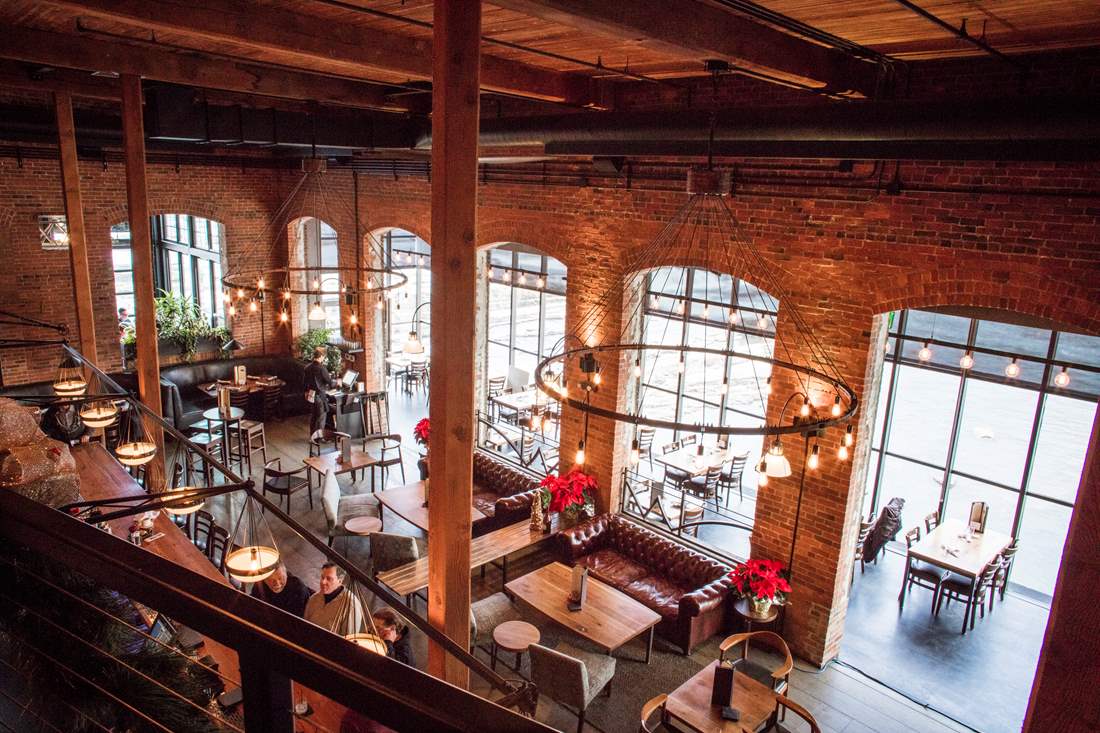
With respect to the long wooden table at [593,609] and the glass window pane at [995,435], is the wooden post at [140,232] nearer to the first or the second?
the long wooden table at [593,609]

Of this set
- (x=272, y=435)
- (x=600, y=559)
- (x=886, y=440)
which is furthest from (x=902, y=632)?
(x=272, y=435)

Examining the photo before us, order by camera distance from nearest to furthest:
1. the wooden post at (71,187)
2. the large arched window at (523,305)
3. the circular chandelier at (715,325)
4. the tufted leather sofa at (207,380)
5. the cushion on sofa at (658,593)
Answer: the circular chandelier at (715,325) → the cushion on sofa at (658,593) → the wooden post at (71,187) → the large arched window at (523,305) → the tufted leather sofa at (207,380)

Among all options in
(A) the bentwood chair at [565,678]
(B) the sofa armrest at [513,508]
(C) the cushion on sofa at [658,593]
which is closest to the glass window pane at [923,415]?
(C) the cushion on sofa at [658,593]

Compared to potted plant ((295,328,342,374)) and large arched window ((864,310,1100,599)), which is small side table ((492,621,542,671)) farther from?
potted plant ((295,328,342,374))

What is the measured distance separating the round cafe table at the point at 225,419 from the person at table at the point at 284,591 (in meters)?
5.00

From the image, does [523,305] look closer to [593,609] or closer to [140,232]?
[593,609]

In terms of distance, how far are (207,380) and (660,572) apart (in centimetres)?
965

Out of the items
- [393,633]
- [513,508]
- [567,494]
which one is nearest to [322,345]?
[513,508]

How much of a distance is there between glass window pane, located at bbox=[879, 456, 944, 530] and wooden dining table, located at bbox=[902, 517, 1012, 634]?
8.00ft

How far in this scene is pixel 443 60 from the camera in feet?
10.4

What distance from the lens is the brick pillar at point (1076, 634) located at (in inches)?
40.3

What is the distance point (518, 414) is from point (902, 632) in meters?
6.68

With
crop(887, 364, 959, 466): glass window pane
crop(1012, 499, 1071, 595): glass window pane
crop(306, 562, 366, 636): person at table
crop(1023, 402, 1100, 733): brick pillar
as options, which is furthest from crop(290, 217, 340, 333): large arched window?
crop(1023, 402, 1100, 733): brick pillar

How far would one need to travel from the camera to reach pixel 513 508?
9.16 metres
